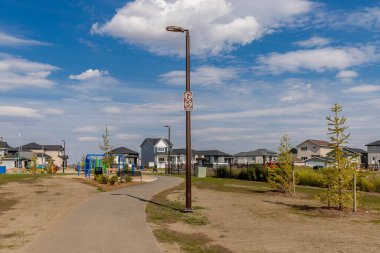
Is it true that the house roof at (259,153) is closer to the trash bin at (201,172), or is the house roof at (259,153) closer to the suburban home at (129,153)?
the suburban home at (129,153)

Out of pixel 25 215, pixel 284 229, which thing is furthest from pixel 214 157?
pixel 284 229

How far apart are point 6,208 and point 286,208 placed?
1114 cm

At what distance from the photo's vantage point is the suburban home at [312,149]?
93875 millimetres

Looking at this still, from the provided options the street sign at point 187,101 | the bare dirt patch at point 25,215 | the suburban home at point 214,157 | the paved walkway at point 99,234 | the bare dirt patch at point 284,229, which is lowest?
the bare dirt patch at point 284,229

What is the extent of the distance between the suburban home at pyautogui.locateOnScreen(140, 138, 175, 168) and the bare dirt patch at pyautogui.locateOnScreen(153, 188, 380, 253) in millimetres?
76974

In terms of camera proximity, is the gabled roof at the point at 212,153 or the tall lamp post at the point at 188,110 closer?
the tall lamp post at the point at 188,110

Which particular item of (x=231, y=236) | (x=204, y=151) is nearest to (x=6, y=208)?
(x=231, y=236)

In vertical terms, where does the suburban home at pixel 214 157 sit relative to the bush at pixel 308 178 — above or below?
above

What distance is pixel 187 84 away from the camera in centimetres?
1497

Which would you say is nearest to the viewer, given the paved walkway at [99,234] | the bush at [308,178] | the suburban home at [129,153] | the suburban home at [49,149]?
the paved walkway at [99,234]

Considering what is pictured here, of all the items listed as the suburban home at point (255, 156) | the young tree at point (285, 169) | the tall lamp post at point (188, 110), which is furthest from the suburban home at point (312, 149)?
the tall lamp post at point (188, 110)

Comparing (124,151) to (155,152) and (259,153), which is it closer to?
(155,152)

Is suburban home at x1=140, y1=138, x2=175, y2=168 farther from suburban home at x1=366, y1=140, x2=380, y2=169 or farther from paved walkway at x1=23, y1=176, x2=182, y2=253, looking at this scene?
paved walkway at x1=23, y1=176, x2=182, y2=253

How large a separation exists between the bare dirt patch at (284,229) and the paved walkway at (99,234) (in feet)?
2.54
